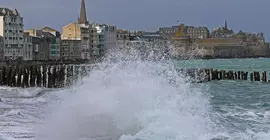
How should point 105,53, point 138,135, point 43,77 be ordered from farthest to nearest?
point 105,53 → point 43,77 → point 138,135

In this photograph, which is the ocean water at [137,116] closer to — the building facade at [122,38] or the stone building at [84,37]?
the stone building at [84,37]

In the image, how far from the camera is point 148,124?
14.0 metres

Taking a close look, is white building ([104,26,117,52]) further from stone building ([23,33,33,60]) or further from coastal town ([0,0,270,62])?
stone building ([23,33,33,60])

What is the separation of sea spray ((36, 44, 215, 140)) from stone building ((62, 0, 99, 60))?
89.3 metres

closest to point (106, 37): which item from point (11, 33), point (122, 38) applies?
point (122, 38)

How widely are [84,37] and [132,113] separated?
98.0 m

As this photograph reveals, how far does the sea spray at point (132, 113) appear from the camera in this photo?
A: 43.1 ft

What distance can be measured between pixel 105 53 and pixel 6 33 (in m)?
40.7

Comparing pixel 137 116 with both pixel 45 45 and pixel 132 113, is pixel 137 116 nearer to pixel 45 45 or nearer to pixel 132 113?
pixel 132 113

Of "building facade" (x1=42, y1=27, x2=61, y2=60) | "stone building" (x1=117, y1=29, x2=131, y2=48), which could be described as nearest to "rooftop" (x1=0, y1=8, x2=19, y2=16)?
"building facade" (x1=42, y1=27, x2=61, y2=60)

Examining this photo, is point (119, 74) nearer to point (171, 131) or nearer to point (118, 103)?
point (118, 103)

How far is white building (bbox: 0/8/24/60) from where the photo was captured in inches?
3282

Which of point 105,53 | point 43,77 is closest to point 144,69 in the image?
point 43,77

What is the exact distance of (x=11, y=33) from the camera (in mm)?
85125
